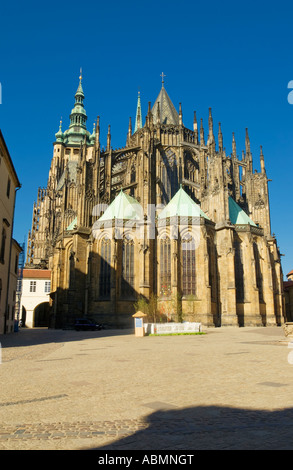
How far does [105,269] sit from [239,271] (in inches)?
622

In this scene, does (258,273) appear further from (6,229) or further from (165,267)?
(6,229)

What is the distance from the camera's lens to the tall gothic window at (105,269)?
39.0 meters

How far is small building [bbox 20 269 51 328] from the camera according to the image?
180 feet

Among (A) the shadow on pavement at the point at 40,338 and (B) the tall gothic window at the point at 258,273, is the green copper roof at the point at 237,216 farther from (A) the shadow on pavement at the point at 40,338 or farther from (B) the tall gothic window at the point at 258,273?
(A) the shadow on pavement at the point at 40,338

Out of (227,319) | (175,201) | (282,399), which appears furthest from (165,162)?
(282,399)

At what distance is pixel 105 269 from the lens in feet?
130

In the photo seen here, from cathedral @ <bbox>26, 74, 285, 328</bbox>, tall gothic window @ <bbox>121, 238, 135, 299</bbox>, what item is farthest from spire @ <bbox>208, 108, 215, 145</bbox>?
tall gothic window @ <bbox>121, 238, 135, 299</bbox>

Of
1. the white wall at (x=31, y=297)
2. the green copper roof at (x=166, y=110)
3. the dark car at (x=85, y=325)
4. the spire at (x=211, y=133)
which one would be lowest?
the dark car at (x=85, y=325)

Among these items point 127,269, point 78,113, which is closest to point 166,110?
point 127,269

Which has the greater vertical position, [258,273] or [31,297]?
[258,273]

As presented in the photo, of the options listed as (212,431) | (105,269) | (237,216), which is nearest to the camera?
(212,431)

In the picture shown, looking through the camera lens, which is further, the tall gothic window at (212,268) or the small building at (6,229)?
the tall gothic window at (212,268)

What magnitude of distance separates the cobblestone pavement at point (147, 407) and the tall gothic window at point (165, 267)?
93.4 ft

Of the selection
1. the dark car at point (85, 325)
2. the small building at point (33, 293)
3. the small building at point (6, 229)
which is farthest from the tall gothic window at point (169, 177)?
the small building at point (6, 229)
